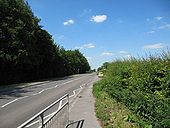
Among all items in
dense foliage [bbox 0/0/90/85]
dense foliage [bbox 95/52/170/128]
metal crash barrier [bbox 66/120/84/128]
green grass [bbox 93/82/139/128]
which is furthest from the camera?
dense foliage [bbox 0/0/90/85]

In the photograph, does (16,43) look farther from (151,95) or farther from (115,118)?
(151,95)

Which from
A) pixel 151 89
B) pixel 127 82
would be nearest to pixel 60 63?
pixel 127 82

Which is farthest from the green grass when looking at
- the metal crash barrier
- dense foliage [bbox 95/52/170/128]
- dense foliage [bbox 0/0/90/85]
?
dense foliage [bbox 0/0/90/85]

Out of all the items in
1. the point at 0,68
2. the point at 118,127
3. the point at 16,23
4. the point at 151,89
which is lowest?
the point at 118,127

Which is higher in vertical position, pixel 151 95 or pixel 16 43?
pixel 16 43

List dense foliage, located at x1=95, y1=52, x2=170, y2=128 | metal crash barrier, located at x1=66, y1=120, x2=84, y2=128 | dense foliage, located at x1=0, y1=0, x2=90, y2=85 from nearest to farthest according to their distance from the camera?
dense foliage, located at x1=95, y1=52, x2=170, y2=128, metal crash barrier, located at x1=66, y1=120, x2=84, y2=128, dense foliage, located at x1=0, y1=0, x2=90, y2=85

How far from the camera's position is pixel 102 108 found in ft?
50.1

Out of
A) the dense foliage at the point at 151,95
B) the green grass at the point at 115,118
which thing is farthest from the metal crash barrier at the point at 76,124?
the dense foliage at the point at 151,95

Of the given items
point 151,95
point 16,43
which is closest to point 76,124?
point 151,95

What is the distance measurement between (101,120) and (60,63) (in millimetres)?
70486

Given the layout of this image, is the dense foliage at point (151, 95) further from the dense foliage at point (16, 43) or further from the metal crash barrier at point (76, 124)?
the dense foliage at point (16, 43)

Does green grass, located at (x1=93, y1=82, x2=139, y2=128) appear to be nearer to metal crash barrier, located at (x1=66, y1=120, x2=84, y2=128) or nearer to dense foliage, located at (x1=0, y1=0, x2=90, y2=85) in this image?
metal crash barrier, located at (x1=66, y1=120, x2=84, y2=128)

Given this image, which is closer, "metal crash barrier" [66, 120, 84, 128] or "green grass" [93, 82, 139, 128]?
"green grass" [93, 82, 139, 128]

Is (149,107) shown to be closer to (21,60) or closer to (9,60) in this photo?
(9,60)
